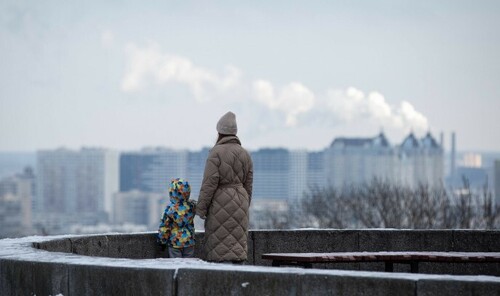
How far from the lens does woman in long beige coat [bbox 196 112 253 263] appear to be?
8656 millimetres

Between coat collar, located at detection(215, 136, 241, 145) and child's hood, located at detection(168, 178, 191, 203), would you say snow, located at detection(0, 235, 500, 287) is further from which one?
child's hood, located at detection(168, 178, 191, 203)

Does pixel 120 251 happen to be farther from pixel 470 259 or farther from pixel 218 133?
pixel 470 259

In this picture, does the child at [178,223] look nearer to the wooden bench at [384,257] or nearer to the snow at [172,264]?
the wooden bench at [384,257]

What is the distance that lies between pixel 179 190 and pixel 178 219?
21cm

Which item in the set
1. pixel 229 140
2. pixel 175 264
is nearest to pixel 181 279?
pixel 175 264

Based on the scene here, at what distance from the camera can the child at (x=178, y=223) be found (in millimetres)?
9367

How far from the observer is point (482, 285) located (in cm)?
548

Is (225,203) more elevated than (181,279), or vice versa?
(225,203)

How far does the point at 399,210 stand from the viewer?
52250mm

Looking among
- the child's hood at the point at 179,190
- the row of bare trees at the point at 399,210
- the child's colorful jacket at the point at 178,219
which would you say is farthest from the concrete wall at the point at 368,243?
the row of bare trees at the point at 399,210

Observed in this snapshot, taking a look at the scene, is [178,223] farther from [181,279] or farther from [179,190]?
[181,279]

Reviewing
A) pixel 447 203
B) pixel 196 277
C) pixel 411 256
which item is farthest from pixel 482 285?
pixel 447 203

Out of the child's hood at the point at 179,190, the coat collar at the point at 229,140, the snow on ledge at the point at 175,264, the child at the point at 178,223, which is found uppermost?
the coat collar at the point at 229,140

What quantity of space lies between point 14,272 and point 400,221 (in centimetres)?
4425
